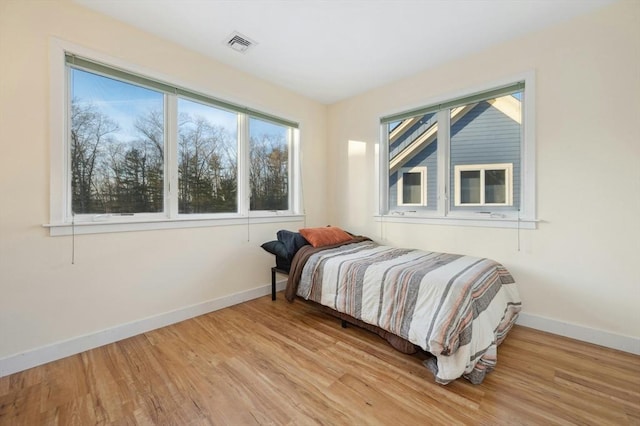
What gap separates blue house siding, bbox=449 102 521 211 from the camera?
98.4 inches

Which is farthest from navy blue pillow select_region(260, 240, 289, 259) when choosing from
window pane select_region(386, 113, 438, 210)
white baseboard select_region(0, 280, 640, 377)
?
window pane select_region(386, 113, 438, 210)

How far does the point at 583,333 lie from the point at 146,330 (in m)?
3.57

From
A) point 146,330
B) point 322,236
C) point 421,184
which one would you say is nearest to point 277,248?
point 322,236

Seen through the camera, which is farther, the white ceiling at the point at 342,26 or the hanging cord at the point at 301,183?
the hanging cord at the point at 301,183

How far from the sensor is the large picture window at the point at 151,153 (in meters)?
2.02

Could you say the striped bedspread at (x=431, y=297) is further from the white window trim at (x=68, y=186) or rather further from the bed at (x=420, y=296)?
the white window trim at (x=68, y=186)

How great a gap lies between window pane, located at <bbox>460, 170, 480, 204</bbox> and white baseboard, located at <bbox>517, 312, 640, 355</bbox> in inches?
44.6

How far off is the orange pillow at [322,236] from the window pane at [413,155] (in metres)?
0.85

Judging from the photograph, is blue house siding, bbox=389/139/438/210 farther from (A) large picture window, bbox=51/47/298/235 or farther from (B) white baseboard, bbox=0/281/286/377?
(B) white baseboard, bbox=0/281/286/377

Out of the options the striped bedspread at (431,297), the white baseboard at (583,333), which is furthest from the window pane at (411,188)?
the white baseboard at (583,333)

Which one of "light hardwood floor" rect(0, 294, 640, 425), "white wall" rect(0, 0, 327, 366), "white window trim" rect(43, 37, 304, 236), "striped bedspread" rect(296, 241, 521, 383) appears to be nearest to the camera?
"light hardwood floor" rect(0, 294, 640, 425)

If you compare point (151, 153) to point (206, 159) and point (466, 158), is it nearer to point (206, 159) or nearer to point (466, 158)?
point (206, 159)

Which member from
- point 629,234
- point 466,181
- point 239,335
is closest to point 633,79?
point 629,234

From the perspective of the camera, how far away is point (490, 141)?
2637 mm
